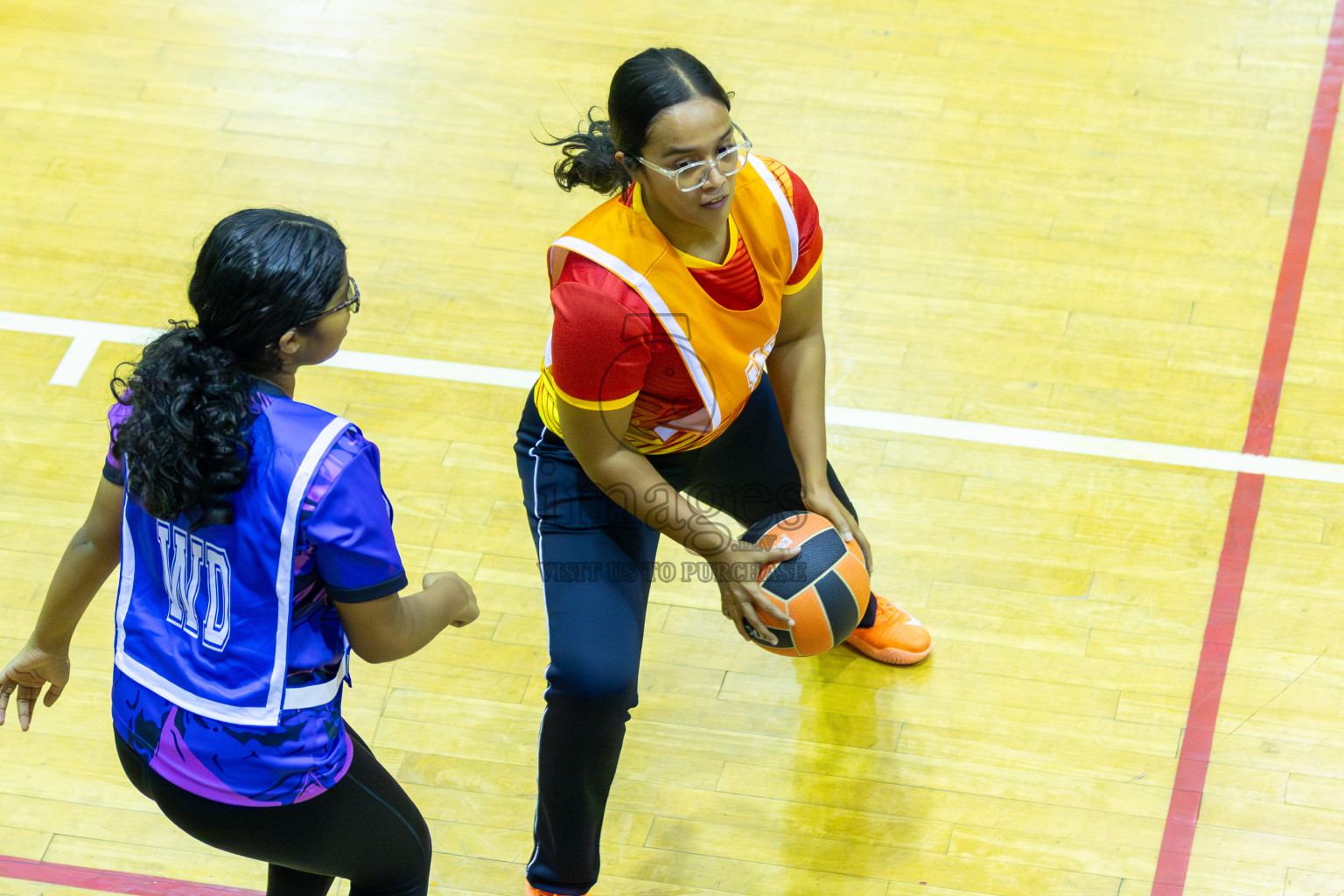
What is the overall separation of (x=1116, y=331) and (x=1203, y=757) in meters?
1.58

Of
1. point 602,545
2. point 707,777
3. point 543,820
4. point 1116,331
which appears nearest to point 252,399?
point 602,545

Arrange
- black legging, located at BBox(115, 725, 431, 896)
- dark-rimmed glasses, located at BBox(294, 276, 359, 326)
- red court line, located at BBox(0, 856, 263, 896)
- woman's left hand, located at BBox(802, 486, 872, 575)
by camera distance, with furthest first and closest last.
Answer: red court line, located at BBox(0, 856, 263, 896) → woman's left hand, located at BBox(802, 486, 872, 575) → black legging, located at BBox(115, 725, 431, 896) → dark-rimmed glasses, located at BBox(294, 276, 359, 326)

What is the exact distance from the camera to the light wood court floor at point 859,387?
325 cm

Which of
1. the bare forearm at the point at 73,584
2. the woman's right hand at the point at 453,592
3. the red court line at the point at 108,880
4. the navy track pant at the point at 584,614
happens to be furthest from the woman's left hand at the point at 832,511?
the red court line at the point at 108,880

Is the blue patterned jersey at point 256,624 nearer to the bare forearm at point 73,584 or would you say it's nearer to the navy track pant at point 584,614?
the bare forearm at point 73,584

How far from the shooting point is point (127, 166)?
5.18 metres

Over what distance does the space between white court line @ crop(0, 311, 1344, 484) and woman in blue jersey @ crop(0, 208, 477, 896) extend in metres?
1.99

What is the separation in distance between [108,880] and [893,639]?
81.4 inches

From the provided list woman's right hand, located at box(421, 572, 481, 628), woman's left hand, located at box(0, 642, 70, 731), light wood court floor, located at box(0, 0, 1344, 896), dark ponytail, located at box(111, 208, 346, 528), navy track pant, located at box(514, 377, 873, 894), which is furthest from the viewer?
light wood court floor, located at box(0, 0, 1344, 896)

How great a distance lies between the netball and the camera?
2.79 meters

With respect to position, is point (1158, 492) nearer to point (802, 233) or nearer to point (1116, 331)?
point (1116, 331)

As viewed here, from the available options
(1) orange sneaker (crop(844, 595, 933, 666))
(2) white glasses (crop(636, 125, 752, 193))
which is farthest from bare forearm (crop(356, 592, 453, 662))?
(1) orange sneaker (crop(844, 595, 933, 666))

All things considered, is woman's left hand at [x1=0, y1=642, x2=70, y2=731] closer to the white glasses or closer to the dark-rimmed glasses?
the dark-rimmed glasses

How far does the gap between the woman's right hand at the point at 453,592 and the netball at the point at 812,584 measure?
0.70 meters
